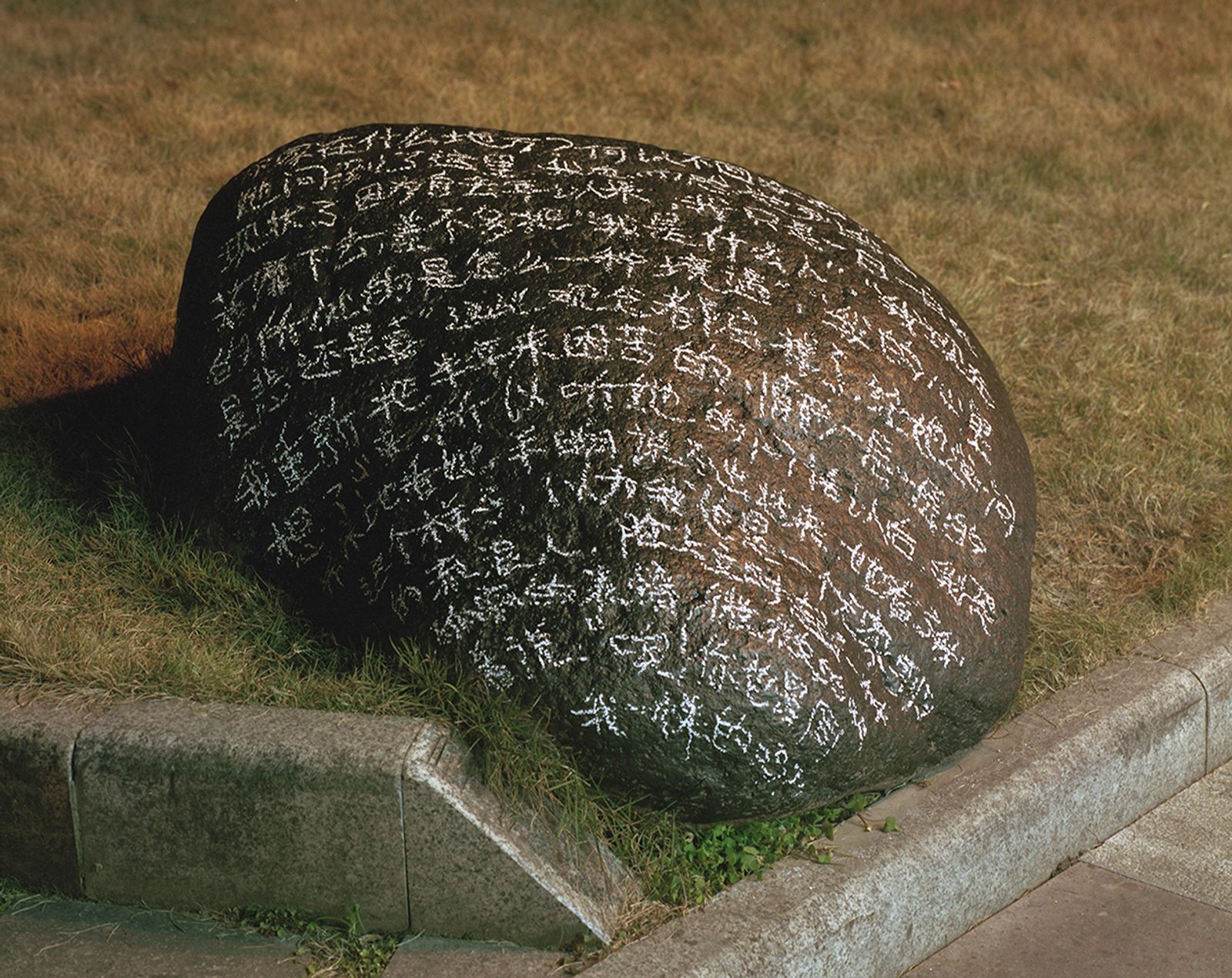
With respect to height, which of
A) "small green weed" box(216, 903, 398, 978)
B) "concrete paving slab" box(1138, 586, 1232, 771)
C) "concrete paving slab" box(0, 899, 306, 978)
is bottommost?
"concrete paving slab" box(0, 899, 306, 978)

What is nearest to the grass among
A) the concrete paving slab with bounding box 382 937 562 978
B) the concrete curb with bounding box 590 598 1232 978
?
the concrete curb with bounding box 590 598 1232 978

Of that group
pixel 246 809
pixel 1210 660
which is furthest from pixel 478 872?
pixel 1210 660

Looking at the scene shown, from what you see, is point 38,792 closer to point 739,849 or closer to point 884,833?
point 739,849

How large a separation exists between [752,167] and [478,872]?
5.10 metres

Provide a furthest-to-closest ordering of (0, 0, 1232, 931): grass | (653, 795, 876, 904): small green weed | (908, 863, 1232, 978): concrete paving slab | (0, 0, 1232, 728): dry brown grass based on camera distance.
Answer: (0, 0, 1232, 728): dry brown grass
(0, 0, 1232, 931): grass
(908, 863, 1232, 978): concrete paving slab
(653, 795, 876, 904): small green weed

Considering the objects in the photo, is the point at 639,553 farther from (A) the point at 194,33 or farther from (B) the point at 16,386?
(A) the point at 194,33

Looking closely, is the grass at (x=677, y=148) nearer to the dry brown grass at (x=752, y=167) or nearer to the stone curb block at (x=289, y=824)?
the dry brown grass at (x=752, y=167)

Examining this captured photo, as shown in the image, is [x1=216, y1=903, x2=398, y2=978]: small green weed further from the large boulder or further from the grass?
the large boulder

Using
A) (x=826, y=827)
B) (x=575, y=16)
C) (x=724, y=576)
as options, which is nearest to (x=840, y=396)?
(x=724, y=576)

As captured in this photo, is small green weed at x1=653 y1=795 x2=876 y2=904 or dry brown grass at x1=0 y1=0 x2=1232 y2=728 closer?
small green weed at x1=653 y1=795 x2=876 y2=904

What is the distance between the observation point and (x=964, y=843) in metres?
3.03

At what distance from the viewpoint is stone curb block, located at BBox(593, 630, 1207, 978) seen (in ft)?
8.91

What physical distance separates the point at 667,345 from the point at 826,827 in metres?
1.08

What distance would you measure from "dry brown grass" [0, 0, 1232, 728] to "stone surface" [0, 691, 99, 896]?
0.42 feet
